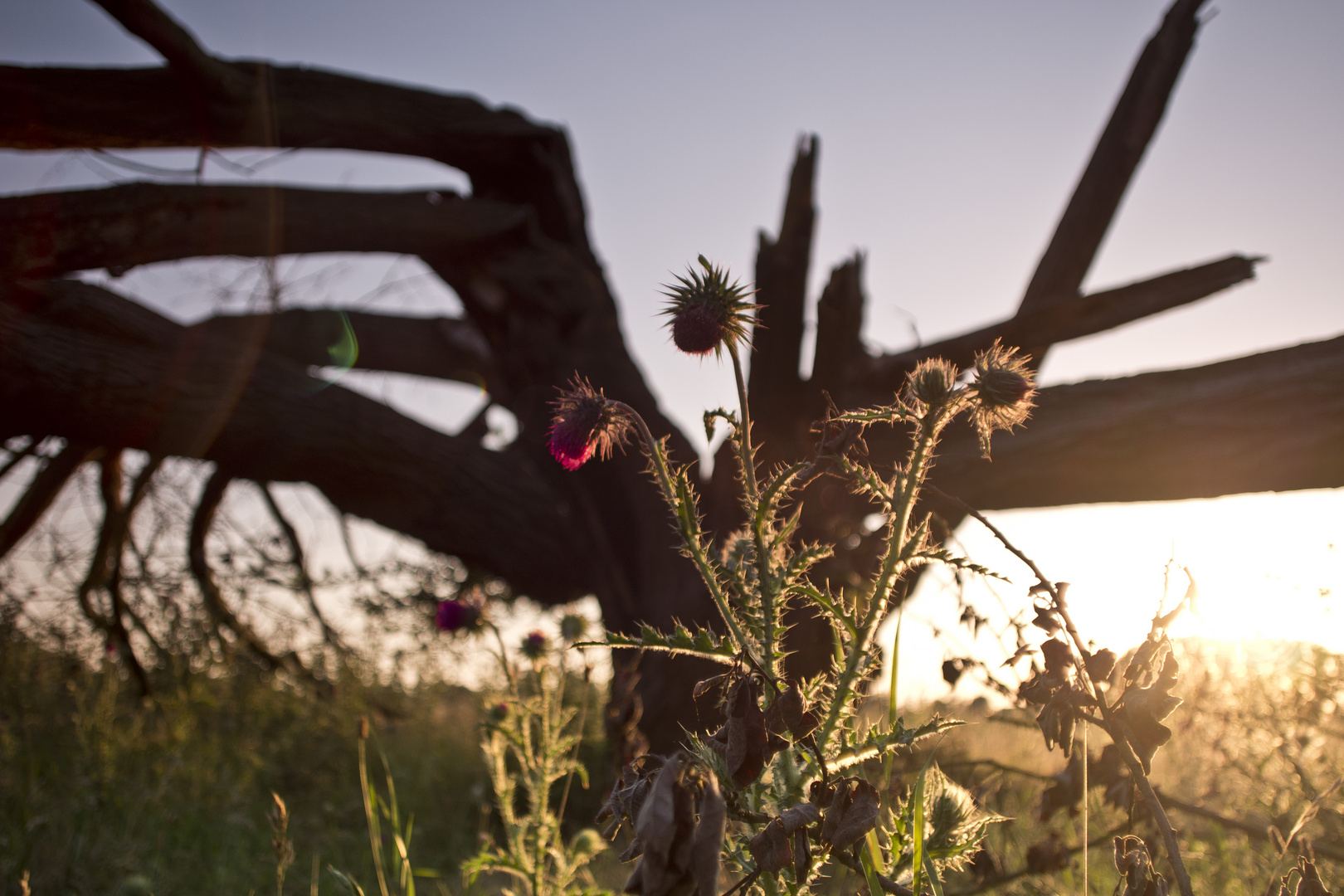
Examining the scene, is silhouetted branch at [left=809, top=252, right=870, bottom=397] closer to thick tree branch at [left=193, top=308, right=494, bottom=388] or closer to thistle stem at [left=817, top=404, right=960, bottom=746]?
thistle stem at [left=817, top=404, right=960, bottom=746]

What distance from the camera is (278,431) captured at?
4062mm

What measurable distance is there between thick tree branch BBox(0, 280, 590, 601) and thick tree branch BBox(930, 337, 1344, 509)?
240 centimetres

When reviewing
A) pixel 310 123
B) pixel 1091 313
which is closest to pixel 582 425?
pixel 1091 313

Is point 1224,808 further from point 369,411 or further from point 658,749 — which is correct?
point 369,411

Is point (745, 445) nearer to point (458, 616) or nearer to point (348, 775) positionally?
point (458, 616)

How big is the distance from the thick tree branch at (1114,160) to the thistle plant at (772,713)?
8.65 feet

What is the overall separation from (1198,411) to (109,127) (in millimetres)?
5239

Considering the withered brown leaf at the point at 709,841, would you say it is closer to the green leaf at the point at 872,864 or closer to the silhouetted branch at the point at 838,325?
the green leaf at the point at 872,864


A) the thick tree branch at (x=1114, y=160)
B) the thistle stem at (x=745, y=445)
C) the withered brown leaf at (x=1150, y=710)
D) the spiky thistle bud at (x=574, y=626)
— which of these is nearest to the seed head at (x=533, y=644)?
the spiky thistle bud at (x=574, y=626)

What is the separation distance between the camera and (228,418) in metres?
3.97

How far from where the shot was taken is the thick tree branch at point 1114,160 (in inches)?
126

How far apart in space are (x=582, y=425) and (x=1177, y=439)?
286 centimetres

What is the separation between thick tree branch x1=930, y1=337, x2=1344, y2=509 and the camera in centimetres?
281

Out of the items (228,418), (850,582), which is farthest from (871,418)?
(228,418)
